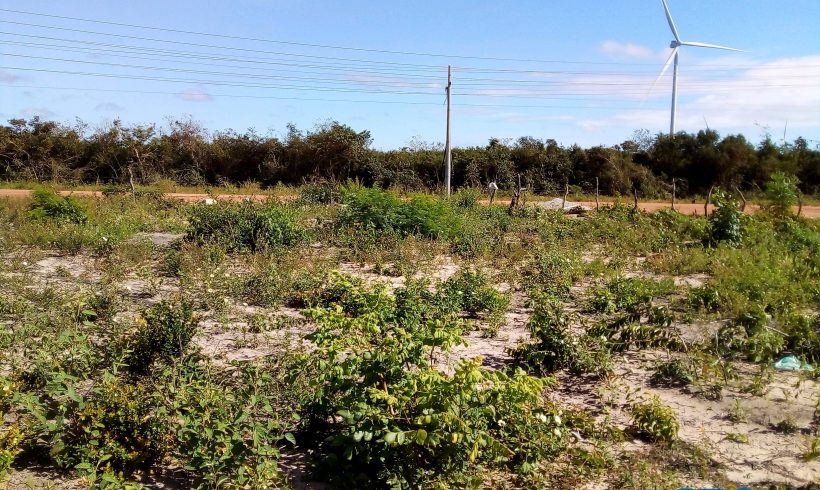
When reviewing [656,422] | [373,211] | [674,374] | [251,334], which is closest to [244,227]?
[373,211]

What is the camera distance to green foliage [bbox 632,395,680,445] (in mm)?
4285

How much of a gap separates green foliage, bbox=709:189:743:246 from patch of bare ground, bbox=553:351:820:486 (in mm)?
5745

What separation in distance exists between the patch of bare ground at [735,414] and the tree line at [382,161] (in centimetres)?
2168

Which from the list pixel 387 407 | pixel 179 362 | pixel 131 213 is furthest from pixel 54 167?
pixel 387 407

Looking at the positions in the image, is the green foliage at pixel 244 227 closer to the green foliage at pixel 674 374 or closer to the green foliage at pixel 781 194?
the green foliage at pixel 674 374

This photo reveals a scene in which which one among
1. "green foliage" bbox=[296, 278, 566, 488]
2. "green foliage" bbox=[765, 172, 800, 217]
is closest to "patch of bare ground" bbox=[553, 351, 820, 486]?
"green foliage" bbox=[296, 278, 566, 488]

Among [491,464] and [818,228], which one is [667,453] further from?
[818,228]

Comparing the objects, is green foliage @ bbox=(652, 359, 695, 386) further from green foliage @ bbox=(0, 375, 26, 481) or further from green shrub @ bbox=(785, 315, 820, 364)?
green foliage @ bbox=(0, 375, 26, 481)

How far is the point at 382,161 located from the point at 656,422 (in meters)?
25.6

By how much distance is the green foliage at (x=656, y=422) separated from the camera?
429 centimetres

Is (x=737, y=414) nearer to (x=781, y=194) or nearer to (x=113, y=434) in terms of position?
(x=113, y=434)

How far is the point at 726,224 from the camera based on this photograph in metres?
10.9

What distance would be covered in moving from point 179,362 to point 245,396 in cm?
92

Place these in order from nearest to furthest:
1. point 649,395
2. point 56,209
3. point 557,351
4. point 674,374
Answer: point 649,395
point 674,374
point 557,351
point 56,209
